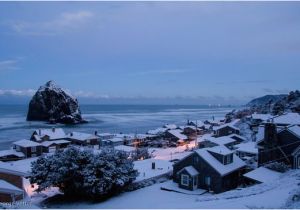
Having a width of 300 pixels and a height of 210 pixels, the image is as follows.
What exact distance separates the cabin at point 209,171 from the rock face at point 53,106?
14032cm

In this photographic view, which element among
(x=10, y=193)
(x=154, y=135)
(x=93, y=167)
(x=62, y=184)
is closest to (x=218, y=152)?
(x=93, y=167)

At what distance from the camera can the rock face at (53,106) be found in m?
172

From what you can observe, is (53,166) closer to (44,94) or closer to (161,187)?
(161,187)

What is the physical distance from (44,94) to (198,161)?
162 m

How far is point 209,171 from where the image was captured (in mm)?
31625

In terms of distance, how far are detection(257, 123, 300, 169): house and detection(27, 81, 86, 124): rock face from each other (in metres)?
144

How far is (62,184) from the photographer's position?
101 ft

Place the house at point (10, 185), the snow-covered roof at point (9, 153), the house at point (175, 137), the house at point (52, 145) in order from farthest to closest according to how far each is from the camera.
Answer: the house at point (175, 137) < the house at point (52, 145) < the snow-covered roof at point (9, 153) < the house at point (10, 185)

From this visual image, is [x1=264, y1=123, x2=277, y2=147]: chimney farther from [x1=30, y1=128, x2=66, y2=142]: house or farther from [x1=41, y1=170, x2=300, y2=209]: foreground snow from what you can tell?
[x1=30, y1=128, x2=66, y2=142]: house

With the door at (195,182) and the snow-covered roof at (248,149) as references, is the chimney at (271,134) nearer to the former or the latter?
the door at (195,182)

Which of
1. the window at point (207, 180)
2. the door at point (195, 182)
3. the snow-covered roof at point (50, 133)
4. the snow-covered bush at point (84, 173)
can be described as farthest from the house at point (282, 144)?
the snow-covered roof at point (50, 133)

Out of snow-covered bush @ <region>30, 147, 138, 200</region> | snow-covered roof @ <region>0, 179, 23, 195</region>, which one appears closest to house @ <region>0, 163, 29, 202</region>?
snow-covered roof @ <region>0, 179, 23, 195</region>

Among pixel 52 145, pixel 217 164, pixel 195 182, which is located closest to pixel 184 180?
pixel 195 182

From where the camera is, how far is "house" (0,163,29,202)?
23.8 m
